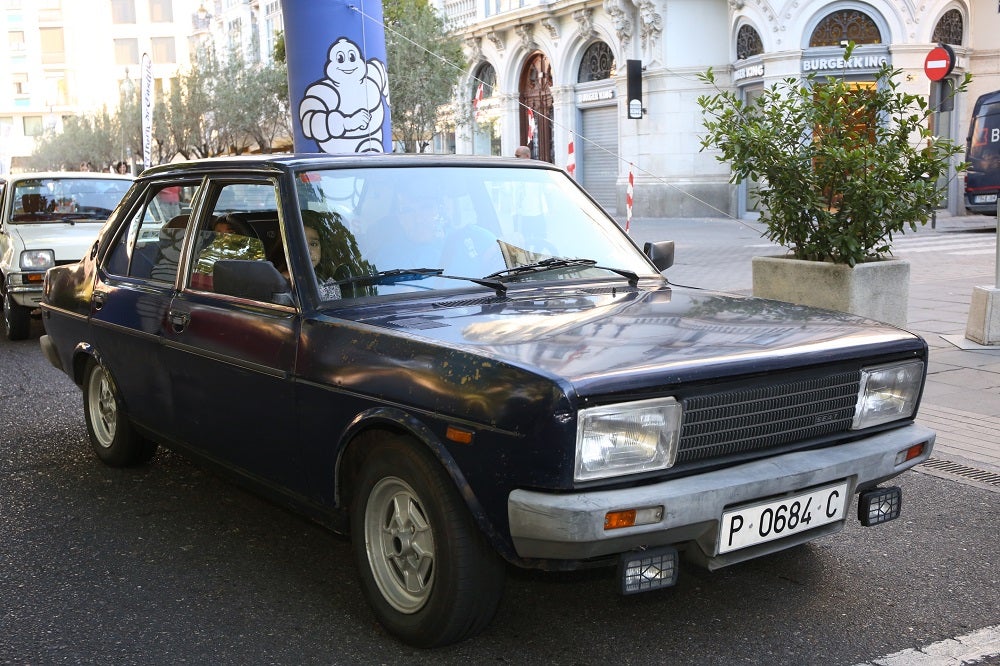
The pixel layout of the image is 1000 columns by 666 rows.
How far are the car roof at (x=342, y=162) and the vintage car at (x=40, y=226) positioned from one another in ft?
19.7

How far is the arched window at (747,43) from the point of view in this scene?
88.8 ft

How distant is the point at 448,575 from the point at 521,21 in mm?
33333

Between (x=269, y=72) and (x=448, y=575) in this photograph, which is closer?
(x=448, y=575)

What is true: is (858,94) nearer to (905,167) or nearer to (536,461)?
(905,167)

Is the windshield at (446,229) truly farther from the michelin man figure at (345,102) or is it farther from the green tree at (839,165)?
the michelin man figure at (345,102)

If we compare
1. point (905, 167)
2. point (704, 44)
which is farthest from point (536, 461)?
point (704, 44)

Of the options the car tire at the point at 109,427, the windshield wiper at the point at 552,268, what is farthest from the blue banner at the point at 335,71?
the windshield wiper at the point at 552,268

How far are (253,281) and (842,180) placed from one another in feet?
18.6

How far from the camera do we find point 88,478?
5578 mm

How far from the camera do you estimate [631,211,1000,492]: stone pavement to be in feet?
19.4

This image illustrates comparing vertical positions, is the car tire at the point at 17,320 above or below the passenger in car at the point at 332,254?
below

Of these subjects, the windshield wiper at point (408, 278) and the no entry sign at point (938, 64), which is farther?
the no entry sign at point (938, 64)

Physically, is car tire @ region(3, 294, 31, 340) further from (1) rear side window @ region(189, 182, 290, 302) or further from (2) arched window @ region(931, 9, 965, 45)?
(2) arched window @ region(931, 9, 965, 45)

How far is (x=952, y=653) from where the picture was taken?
11.1 ft
